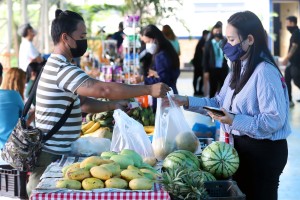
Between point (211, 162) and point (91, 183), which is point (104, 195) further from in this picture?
point (211, 162)

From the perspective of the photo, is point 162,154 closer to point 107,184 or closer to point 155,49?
point 107,184

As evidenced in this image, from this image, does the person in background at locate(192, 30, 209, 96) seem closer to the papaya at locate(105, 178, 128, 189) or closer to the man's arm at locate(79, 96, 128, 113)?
the man's arm at locate(79, 96, 128, 113)

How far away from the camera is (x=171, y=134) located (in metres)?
4.97

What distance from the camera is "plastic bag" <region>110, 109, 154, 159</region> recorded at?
497 cm

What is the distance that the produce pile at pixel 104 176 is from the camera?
12.3ft

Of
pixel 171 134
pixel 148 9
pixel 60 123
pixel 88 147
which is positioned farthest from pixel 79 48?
pixel 148 9

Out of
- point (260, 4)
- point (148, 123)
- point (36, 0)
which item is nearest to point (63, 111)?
point (148, 123)

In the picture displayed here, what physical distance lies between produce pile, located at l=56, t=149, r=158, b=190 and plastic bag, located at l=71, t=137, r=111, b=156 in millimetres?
851

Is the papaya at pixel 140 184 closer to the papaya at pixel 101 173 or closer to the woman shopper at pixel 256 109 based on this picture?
the papaya at pixel 101 173

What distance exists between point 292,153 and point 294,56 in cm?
511

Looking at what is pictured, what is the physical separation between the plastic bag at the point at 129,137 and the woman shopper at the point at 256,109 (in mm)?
670

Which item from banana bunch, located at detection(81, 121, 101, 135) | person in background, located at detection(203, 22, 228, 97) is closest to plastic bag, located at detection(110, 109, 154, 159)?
banana bunch, located at detection(81, 121, 101, 135)

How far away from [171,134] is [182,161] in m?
0.69

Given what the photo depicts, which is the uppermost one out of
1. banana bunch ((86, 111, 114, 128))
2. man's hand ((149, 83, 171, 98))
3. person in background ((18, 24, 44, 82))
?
man's hand ((149, 83, 171, 98))
